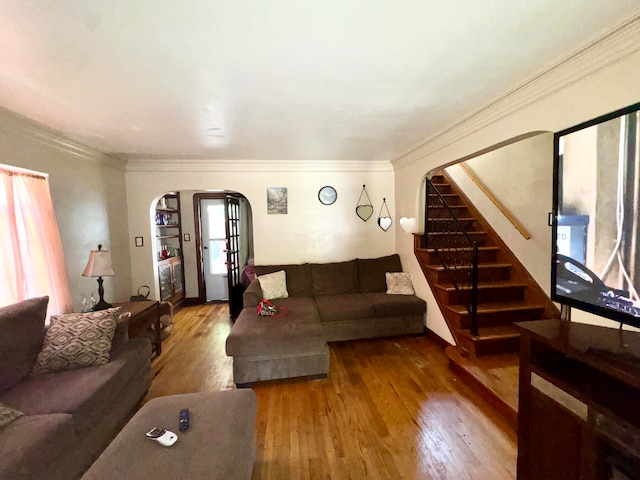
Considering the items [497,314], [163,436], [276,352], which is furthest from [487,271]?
[163,436]

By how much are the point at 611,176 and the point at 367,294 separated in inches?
115

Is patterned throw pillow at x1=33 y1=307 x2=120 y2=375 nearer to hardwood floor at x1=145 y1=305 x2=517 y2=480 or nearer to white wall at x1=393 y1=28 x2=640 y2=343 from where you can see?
hardwood floor at x1=145 y1=305 x2=517 y2=480

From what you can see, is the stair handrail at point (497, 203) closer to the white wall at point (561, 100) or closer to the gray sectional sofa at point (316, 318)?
the white wall at point (561, 100)

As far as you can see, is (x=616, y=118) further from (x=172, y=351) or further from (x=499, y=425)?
(x=172, y=351)

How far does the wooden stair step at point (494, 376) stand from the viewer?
2076 millimetres

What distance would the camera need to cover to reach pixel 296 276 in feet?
13.1

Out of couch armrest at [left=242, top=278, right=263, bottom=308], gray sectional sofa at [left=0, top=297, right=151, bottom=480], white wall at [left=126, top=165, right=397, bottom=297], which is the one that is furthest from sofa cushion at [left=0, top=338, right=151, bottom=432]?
white wall at [left=126, top=165, right=397, bottom=297]

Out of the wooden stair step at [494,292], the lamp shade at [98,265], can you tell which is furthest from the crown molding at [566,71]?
the lamp shade at [98,265]

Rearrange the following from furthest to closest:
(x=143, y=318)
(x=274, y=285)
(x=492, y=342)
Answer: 1. (x=274, y=285)
2. (x=143, y=318)
3. (x=492, y=342)

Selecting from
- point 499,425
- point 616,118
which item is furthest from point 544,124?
point 499,425

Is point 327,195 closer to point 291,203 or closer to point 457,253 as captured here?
point 291,203

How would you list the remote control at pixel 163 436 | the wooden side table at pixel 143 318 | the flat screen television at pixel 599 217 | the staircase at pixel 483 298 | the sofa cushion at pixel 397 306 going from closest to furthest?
the flat screen television at pixel 599 217 < the remote control at pixel 163 436 < the staircase at pixel 483 298 < the wooden side table at pixel 143 318 < the sofa cushion at pixel 397 306

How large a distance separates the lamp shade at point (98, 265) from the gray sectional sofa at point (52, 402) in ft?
2.17

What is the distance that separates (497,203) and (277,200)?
3.01m
